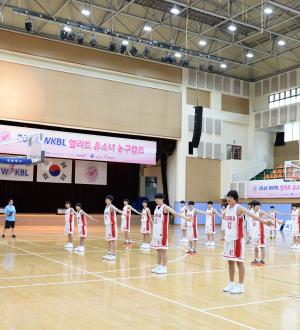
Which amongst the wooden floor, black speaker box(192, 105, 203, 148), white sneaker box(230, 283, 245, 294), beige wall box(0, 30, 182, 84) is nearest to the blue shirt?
the wooden floor

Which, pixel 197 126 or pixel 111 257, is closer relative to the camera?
pixel 111 257

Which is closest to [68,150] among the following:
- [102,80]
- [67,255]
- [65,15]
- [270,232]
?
[102,80]

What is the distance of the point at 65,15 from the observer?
25719 millimetres

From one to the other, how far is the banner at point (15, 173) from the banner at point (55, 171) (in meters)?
0.63

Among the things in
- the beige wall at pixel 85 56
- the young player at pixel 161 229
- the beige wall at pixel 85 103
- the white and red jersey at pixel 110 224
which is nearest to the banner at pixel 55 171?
the beige wall at pixel 85 103

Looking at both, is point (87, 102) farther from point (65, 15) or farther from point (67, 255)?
point (67, 255)

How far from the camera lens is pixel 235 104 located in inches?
1372

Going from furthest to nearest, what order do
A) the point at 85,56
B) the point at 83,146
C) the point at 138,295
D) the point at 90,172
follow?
the point at 90,172
the point at 85,56
the point at 83,146
the point at 138,295

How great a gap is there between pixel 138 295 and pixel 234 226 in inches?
82.5

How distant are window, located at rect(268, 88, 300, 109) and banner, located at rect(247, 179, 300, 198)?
21.1ft

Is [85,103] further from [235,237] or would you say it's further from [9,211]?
[235,237]

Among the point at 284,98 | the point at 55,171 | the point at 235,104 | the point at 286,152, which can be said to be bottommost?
the point at 55,171

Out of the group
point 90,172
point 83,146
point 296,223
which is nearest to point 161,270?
point 296,223

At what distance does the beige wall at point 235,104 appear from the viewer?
34.4m
